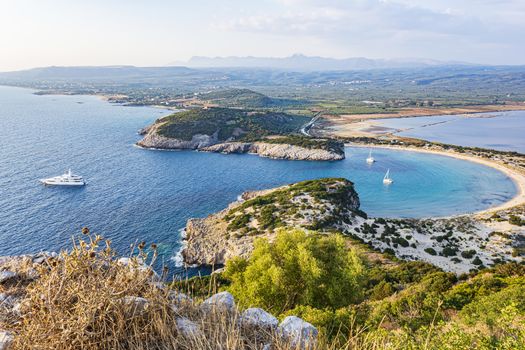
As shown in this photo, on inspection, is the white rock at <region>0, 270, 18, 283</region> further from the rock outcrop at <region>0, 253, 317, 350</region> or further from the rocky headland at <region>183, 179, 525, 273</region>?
the rocky headland at <region>183, 179, 525, 273</region>

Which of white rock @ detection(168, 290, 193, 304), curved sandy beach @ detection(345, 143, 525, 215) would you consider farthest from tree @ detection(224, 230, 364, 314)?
curved sandy beach @ detection(345, 143, 525, 215)

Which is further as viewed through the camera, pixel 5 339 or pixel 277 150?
pixel 277 150

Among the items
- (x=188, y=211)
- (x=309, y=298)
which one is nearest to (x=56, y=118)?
(x=188, y=211)

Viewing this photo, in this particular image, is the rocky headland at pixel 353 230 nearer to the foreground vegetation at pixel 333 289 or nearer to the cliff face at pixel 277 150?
the foreground vegetation at pixel 333 289

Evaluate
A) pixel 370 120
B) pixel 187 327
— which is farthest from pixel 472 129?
pixel 187 327

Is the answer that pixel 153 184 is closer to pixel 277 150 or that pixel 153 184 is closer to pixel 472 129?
pixel 277 150
